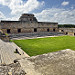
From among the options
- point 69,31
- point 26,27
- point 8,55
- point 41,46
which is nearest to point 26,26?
point 26,27

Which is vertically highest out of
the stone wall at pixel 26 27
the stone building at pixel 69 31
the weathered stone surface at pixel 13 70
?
the stone wall at pixel 26 27

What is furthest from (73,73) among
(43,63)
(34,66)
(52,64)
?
(34,66)

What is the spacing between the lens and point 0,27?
1708 cm

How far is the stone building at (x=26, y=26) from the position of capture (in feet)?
58.6

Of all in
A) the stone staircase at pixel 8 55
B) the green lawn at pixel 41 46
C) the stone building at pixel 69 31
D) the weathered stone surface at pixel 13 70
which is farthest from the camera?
the stone building at pixel 69 31

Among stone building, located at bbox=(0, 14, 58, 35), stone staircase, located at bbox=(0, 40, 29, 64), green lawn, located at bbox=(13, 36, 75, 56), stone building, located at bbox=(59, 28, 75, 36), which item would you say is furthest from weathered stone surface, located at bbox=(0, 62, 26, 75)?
stone building, located at bbox=(59, 28, 75, 36)

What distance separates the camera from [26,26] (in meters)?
20.0

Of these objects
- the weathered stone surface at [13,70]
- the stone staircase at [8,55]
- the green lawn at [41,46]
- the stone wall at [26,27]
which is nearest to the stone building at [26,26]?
the stone wall at [26,27]

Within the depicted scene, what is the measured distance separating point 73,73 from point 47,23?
21486 millimetres

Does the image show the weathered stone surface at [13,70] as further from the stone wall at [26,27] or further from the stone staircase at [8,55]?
the stone wall at [26,27]

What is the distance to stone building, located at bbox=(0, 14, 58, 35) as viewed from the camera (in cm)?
1788

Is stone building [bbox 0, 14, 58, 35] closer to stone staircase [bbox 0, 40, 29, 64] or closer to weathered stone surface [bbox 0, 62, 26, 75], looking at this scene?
stone staircase [bbox 0, 40, 29, 64]

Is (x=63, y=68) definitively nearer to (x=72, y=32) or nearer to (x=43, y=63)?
(x=43, y=63)

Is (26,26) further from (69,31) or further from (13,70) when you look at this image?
(13,70)
